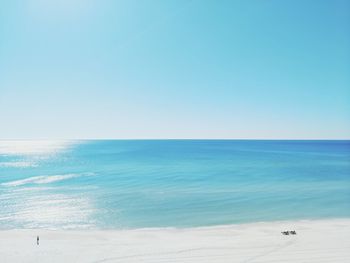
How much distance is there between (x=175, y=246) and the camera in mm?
12891

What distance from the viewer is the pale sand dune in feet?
36.8

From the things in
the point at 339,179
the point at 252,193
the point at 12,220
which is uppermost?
the point at 339,179

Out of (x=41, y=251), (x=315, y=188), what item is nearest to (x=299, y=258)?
(x=41, y=251)

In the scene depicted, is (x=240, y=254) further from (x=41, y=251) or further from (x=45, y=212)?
(x=45, y=212)

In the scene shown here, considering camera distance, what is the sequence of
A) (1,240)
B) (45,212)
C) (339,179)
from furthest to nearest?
(339,179), (45,212), (1,240)

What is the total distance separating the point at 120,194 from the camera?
97.9 ft

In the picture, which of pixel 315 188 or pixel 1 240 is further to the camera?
pixel 315 188

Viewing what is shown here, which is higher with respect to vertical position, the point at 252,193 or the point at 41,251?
the point at 252,193

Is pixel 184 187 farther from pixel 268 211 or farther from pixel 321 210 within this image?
pixel 321 210

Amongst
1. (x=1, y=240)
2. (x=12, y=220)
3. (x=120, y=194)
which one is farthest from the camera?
(x=120, y=194)

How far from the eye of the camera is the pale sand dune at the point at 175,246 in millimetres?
11203

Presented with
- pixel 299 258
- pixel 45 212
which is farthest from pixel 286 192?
pixel 45 212

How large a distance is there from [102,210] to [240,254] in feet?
48.1

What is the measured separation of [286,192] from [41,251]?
26.9 metres
